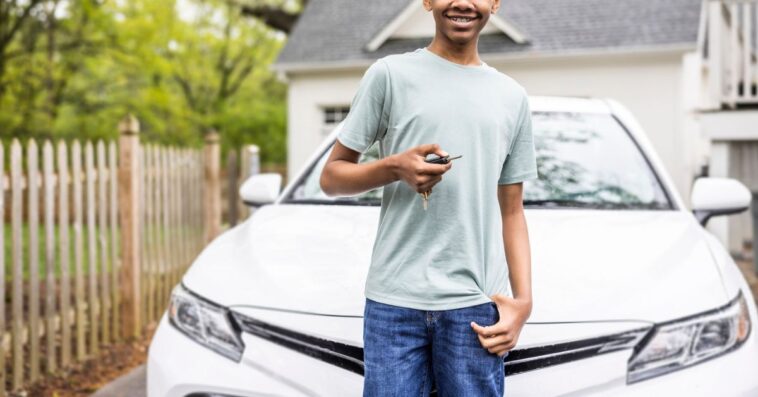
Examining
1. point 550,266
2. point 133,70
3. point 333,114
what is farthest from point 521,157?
point 133,70

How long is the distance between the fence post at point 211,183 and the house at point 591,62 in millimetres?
6725

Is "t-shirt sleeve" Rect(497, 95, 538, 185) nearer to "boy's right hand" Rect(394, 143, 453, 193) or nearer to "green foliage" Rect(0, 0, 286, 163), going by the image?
"boy's right hand" Rect(394, 143, 453, 193)

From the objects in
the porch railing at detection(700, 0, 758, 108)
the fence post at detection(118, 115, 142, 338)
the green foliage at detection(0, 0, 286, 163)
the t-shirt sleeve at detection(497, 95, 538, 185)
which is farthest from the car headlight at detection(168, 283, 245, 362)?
the green foliage at detection(0, 0, 286, 163)

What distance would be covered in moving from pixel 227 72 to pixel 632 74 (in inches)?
924

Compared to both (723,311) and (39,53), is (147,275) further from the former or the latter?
(39,53)

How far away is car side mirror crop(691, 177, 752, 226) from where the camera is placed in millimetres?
Answer: 3525

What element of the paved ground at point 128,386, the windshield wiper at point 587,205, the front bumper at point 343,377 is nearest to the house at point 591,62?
the windshield wiper at point 587,205

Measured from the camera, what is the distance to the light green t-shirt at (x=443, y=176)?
1.88 metres

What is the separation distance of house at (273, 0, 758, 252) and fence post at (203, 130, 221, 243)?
673cm

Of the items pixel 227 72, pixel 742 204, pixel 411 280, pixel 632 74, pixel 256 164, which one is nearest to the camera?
pixel 411 280

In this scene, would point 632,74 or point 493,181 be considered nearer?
point 493,181

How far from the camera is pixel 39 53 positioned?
1549 cm

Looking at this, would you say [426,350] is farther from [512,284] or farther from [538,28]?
[538,28]

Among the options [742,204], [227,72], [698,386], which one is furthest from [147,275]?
[227,72]
